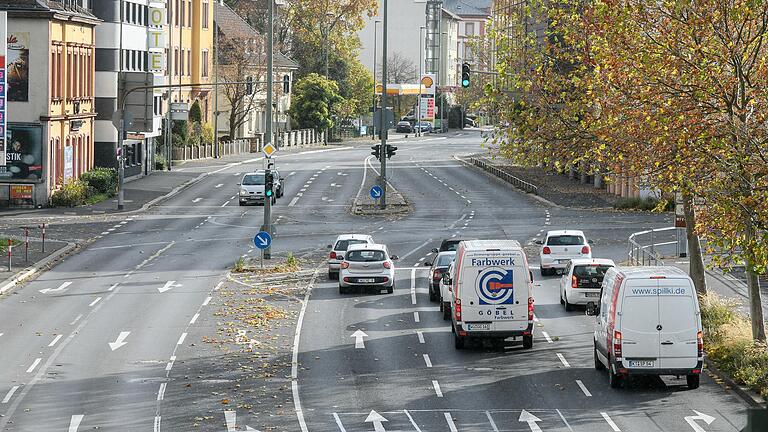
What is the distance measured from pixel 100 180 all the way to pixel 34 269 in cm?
2662

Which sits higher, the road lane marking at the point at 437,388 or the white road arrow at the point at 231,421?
the white road arrow at the point at 231,421

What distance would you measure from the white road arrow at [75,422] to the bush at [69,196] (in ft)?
142

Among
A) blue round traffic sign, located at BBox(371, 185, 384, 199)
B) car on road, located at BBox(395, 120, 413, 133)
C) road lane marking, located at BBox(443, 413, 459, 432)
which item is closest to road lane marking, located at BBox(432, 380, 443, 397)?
road lane marking, located at BBox(443, 413, 459, 432)

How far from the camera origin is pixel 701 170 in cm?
2631

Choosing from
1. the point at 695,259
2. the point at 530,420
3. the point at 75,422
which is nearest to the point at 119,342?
the point at 75,422

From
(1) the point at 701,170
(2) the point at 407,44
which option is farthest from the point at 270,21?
(2) the point at 407,44

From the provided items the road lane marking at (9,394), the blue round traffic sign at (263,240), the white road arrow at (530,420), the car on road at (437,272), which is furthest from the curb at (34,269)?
the white road arrow at (530,420)

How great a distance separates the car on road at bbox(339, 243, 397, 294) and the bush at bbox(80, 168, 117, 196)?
32.2 metres

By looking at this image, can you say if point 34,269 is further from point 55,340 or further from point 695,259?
point 695,259

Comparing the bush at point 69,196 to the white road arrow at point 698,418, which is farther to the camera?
the bush at point 69,196

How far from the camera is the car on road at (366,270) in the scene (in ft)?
133

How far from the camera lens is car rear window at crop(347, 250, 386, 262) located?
134ft

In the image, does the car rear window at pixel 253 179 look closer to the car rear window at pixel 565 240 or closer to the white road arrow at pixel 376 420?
the car rear window at pixel 565 240

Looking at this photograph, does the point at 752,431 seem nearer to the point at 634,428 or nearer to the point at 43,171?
the point at 634,428
